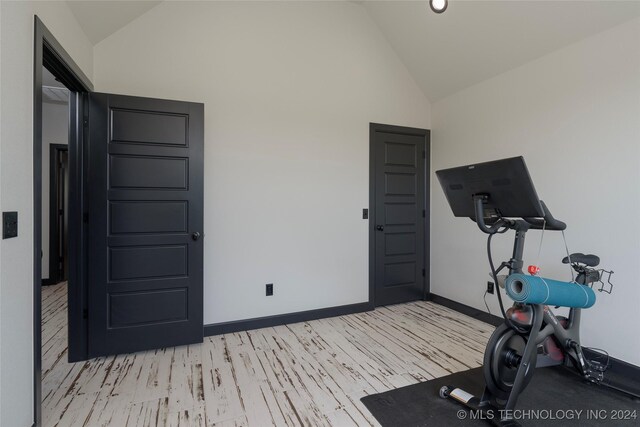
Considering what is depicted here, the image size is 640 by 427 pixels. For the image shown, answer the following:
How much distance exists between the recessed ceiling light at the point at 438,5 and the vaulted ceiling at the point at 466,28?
19 centimetres

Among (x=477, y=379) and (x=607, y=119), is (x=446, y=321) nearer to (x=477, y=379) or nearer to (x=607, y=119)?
(x=477, y=379)

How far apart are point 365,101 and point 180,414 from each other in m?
3.38

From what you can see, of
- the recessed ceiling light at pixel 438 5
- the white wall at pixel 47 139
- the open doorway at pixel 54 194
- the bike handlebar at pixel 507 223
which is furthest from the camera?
the white wall at pixel 47 139

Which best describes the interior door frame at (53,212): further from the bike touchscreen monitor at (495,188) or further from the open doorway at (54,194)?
the bike touchscreen monitor at (495,188)

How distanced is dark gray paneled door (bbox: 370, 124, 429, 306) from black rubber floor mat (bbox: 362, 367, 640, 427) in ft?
5.45

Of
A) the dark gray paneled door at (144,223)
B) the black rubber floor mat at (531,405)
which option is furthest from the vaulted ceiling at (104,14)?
the black rubber floor mat at (531,405)

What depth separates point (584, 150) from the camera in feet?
8.23

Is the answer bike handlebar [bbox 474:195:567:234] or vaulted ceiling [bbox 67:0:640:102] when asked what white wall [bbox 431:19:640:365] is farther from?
bike handlebar [bbox 474:195:567:234]

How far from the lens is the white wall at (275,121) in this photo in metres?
2.80

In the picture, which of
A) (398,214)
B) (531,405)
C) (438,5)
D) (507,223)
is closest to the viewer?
(507,223)

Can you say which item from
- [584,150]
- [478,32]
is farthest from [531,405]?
[478,32]

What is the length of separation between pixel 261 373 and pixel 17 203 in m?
1.79

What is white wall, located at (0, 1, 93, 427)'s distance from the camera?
1356mm

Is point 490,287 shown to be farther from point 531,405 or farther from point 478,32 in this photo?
point 478,32
